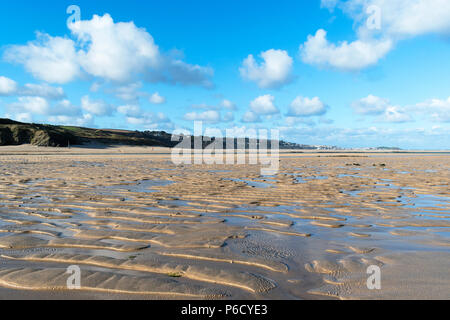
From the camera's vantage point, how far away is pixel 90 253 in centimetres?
405

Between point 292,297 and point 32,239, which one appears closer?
point 292,297

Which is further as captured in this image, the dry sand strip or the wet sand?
the dry sand strip

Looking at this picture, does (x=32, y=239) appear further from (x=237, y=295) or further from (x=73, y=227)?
(x=237, y=295)

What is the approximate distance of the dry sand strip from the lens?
316 centimetres

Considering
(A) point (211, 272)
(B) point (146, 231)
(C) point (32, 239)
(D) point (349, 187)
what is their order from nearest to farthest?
1. (A) point (211, 272)
2. (C) point (32, 239)
3. (B) point (146, 231)
4. (D) point (349, 187)

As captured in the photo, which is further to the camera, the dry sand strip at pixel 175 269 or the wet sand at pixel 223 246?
the dry sand strip at pixel 175 269

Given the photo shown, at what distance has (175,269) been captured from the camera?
11.5 feet

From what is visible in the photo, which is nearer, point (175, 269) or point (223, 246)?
point (175, 269)

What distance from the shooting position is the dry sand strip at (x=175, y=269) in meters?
3.16
